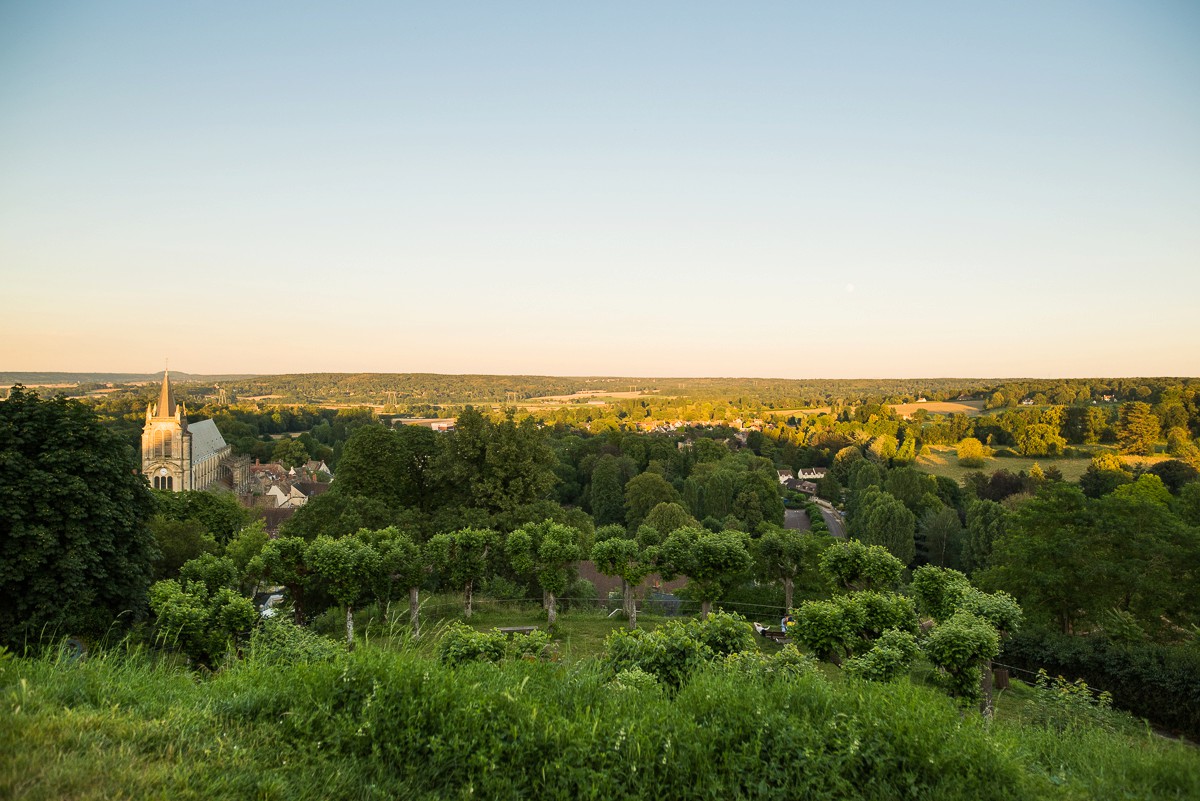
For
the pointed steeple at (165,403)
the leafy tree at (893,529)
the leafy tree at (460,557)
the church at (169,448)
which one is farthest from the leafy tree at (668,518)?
the pointed steeple at (165,403)

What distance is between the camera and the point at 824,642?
11.5 metres

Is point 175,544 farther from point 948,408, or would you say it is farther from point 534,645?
point 948,408

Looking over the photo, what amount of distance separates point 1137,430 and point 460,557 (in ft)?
258

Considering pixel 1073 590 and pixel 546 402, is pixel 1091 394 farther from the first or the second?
pixel 546 402

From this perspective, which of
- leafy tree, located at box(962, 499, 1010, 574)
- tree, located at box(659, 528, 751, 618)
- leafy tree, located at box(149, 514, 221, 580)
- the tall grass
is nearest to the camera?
the tall grass

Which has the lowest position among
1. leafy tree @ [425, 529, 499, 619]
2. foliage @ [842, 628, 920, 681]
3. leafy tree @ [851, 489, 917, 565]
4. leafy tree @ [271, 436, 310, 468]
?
leafy tree @ [271, 436, 310, 468]

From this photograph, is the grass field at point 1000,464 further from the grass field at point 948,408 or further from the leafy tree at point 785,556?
the leafy tree at point 785,556

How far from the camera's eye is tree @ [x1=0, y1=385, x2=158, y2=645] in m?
13.5

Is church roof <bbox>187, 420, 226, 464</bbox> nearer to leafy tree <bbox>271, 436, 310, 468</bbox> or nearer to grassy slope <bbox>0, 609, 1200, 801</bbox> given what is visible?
leafy tree <bbox>271, 436, 310, 468</bbox>

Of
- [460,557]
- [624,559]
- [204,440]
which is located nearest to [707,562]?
[624,559]

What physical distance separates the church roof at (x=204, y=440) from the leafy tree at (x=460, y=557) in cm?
6753

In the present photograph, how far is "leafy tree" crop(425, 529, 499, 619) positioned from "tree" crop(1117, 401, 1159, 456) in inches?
2790

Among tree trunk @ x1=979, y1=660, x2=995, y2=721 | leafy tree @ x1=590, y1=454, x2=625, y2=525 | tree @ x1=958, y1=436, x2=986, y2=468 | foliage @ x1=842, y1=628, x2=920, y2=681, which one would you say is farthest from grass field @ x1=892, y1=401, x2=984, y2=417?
foliage @ x1=842, y1=628, x2=920, y2=681

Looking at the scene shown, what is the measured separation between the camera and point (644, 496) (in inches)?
1960
